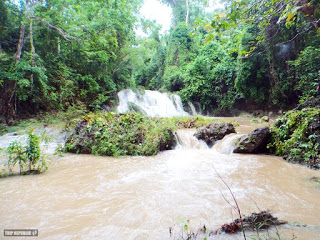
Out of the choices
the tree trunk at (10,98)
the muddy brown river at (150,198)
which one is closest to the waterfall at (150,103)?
the tree trunk at (10,98)

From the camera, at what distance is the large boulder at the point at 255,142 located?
5.66 meters

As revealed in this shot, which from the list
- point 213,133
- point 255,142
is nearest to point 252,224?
point 255,142

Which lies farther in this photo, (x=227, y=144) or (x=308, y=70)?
(x=308, y=70)

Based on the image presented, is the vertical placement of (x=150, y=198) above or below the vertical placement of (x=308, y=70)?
below

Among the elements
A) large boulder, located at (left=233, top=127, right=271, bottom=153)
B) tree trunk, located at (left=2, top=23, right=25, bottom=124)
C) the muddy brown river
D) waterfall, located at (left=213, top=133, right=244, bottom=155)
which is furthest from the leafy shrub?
tree trunk, located at (left=2, top=23, right=25, bottom=124)

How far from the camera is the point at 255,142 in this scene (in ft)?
18.5

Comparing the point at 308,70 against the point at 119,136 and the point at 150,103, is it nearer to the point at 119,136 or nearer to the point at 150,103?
the point at 150,103

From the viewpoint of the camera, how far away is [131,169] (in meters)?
4.33

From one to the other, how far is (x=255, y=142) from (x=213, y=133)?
1.86 m

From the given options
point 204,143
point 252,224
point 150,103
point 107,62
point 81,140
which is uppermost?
point 107,62

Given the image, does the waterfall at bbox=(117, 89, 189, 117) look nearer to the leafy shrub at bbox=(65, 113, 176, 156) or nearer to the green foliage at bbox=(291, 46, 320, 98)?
the leafy shrub at bbox=(65, 113, 176, 156)

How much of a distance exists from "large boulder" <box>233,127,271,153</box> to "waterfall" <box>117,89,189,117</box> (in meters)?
8.66

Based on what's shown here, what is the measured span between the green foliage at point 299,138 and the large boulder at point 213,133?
1.86 metres

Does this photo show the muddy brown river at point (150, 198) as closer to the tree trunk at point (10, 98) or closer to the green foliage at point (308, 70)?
the tree trunk at point (10, 98)
